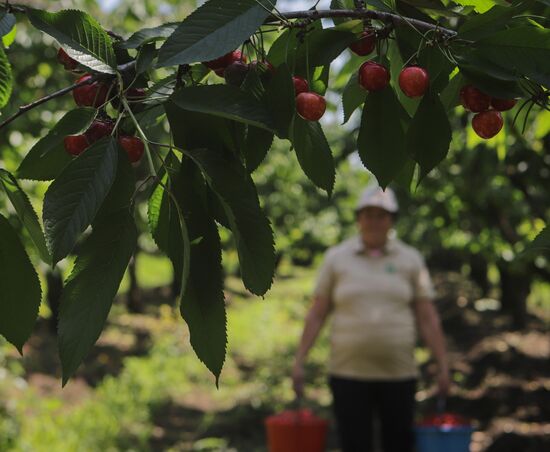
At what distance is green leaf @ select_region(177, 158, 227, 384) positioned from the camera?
0.99 m

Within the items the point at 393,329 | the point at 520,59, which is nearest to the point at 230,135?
the point at 520,59

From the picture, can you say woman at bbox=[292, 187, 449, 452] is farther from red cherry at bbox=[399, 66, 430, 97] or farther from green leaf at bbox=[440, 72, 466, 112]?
red cherry at bbox=[399, 66, 430, 97]

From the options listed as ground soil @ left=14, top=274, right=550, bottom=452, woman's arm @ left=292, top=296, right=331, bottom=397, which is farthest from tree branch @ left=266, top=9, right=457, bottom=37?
ground soil @ left=14, top=274, right=550, bottom=452

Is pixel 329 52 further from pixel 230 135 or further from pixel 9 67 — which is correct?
pixel 9 67

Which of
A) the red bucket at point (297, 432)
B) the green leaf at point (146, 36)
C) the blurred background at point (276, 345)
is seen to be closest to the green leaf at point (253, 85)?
the green leaf at point (146, 36)

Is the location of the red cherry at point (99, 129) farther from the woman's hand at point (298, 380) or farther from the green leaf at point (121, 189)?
the woman's hand at point (298, 380)

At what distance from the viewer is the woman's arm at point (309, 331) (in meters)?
4.36

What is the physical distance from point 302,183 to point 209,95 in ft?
57.9

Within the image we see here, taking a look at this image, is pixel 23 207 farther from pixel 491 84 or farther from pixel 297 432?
pixel 297 432

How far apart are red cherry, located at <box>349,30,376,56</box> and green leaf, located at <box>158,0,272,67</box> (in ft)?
0.58

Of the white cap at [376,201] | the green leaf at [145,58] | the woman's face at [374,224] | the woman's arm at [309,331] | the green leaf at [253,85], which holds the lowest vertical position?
the woman's arm at [309,331]

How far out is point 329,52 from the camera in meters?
1.13

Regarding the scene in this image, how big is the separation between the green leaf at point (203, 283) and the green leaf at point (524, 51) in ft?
1.35

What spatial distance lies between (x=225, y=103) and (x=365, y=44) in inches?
12.3
